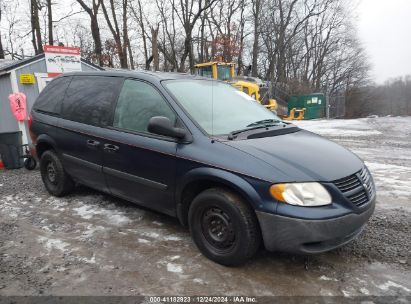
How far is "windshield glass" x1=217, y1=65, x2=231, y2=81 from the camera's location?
1903cm

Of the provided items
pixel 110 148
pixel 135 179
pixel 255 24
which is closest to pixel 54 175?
pixel 110 148

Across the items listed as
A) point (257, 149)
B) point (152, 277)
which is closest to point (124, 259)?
point (152, 277)

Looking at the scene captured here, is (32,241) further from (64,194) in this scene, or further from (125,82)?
(125,82)

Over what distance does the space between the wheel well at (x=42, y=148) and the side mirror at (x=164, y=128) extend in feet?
8.48

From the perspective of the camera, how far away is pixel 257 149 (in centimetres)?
312

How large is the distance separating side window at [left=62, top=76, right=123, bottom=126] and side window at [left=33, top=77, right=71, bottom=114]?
0.53ft

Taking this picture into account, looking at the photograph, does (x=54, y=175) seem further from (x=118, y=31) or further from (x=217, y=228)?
(x=118, y=31)

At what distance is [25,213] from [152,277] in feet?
8.48

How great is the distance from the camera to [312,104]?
24688 millimetres

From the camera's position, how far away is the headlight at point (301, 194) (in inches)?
111

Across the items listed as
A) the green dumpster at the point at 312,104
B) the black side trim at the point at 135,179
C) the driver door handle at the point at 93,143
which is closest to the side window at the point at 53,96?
the driver door handle at the point at 93,143

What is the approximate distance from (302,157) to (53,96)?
386cm

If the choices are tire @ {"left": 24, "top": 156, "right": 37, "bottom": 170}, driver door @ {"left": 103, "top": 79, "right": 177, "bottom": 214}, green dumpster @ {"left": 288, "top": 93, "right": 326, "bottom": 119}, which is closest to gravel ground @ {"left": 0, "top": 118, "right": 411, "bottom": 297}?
driver door @ {"left": 103, "top": 79, "right": 177, "bottom": 214}

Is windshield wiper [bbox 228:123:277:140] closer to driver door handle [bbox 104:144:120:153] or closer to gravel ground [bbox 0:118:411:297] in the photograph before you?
gravel ground [bbox 0:118:411:297]
